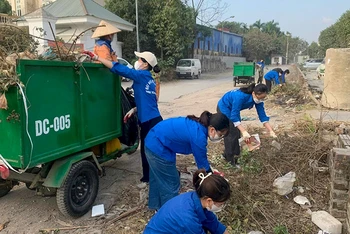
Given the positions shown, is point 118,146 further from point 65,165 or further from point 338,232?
point 338,232

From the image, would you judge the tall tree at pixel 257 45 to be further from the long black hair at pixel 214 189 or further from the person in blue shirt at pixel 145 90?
the long black hair at pixel 214 189

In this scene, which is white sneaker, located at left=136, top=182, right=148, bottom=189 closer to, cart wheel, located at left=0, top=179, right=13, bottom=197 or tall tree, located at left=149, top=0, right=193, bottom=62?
cart wheel, located at left=0, top=179, right=13, bottom=197

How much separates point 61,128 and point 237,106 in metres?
2.43

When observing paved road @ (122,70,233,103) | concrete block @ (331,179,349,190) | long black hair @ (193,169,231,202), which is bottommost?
paved road @ (122,70,233,103)

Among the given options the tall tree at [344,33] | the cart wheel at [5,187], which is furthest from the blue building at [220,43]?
the cart wheel at [5,187]

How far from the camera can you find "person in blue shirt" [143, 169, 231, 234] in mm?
2041

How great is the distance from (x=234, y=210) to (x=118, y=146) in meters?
1.89

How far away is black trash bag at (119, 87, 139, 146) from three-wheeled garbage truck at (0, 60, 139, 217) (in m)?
0.05

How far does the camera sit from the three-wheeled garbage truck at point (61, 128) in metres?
3.00

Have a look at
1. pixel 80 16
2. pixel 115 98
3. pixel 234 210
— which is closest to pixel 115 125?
pixel 115 98

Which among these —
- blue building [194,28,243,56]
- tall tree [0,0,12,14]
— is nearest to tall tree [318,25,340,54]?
blue building [194,28,243,56]

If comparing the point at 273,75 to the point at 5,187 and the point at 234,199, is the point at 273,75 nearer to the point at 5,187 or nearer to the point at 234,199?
the point at 234,199

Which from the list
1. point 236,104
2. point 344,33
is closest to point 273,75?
point 236,104

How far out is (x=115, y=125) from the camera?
174 inches
